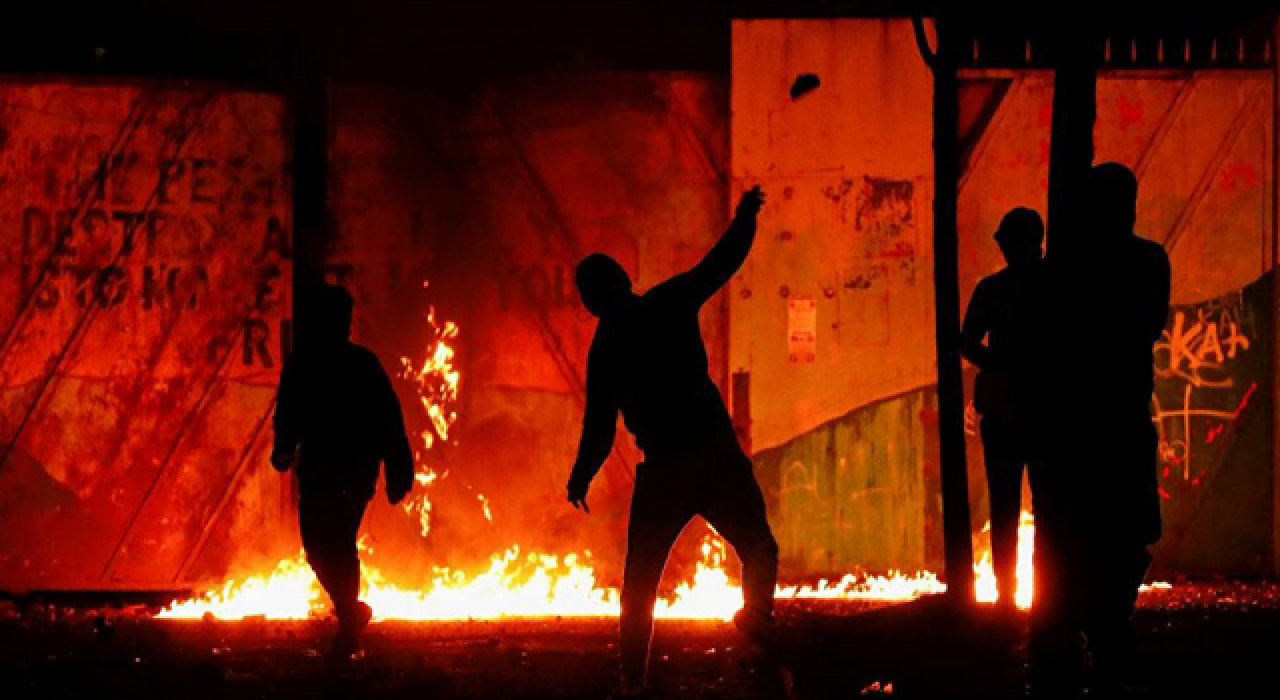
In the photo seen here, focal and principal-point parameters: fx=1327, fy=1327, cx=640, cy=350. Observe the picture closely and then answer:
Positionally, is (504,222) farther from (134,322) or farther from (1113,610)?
(1113,610)

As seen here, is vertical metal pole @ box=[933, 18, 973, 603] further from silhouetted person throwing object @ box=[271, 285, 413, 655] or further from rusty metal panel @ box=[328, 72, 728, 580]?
silhouetted person throwing object @ box=[271, 285, 413, 655]

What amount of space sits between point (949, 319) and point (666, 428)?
2.15 m

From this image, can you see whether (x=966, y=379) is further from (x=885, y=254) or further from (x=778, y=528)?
(x=778, y=528)

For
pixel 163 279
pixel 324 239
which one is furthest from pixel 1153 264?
pixel 163 279

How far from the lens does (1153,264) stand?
5.18 m

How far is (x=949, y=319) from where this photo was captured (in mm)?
7281

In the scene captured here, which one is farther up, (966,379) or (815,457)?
(966,379)

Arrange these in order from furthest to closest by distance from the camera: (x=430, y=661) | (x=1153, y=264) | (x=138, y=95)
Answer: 1. (x=138, y=95)
2. (x=430, y=661)
3. (x=1153, y=264)

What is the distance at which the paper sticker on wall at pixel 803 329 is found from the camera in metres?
9.18

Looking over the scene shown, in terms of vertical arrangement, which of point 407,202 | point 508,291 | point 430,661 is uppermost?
point 407,202

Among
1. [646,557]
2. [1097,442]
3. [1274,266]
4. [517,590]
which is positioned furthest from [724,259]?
[1274,266]

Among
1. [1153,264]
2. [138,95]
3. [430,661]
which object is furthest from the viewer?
[138,95]

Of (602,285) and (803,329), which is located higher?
(803,329)

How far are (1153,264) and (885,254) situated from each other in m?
4.04
